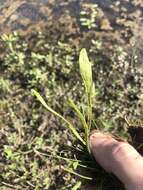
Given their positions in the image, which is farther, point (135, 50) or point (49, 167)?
point (135, 50)

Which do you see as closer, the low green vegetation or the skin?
the skin

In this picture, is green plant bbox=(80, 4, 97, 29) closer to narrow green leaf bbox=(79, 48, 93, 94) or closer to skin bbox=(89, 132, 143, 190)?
narrow green leaf bbox=(79, 48, 93, 94)

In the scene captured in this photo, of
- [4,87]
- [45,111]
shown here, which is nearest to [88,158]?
[45,111]

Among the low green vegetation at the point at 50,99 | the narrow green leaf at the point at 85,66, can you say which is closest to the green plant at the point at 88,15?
the low green vegetation at the point at 50,99

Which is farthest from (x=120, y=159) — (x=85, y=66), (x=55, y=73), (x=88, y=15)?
(x=88, y=15)

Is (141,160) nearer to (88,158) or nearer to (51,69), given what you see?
(88,158)

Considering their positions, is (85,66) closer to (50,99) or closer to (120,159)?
(120,159)

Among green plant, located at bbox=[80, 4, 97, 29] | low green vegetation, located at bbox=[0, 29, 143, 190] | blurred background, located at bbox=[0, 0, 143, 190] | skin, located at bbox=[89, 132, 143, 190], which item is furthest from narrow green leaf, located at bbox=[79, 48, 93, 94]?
green plant, located at bbox=[80, 4, 97, 29]
